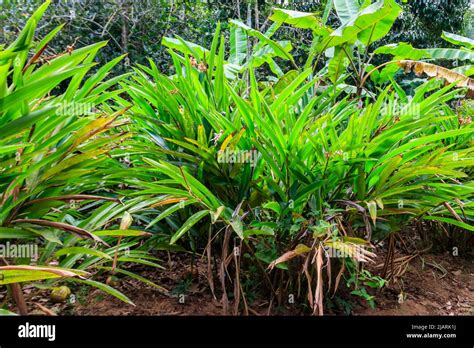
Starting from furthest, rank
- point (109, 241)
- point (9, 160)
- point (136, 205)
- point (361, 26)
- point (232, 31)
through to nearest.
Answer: point (232, 31), point (361, 26), point (109, 241), point (136, 205), point (9, 160)

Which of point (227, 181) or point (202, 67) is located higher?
point (202, 67)

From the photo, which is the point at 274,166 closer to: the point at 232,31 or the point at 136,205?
the point at 136,205

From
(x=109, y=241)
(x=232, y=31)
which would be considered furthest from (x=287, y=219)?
(x=232, y=31)

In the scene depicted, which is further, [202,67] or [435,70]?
[435,70]

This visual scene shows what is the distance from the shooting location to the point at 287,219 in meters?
1.38

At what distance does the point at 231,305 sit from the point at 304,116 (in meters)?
0.79
